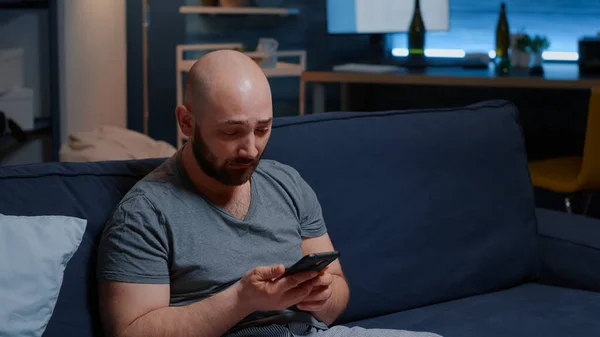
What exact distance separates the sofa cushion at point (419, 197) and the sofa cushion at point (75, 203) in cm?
38

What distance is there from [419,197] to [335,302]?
465 millimetres

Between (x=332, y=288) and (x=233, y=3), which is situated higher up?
(x=233, y=3)

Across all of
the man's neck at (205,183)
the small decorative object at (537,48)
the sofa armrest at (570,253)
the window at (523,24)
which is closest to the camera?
the man's neck at (205,183)

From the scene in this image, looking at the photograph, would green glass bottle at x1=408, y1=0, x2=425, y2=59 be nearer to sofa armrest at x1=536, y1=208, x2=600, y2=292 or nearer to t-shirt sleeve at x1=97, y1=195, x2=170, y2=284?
sofa armrest at x1=536, y1=208, x2=600, y2=292

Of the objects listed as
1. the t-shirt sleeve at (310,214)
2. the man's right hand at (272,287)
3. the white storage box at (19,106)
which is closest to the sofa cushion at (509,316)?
the t-shirt sleeve at (310,214)

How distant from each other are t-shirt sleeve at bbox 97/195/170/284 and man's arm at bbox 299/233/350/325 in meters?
0.34

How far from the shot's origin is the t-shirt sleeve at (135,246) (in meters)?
1.47

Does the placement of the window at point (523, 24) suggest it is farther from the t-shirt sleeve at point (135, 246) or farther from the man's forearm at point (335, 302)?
the t-shirt sleeve at point (135, 246)

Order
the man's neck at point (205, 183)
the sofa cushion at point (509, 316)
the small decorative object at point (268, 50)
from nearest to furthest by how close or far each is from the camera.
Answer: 1. the man's neck at point (205, 183)
2. the sofa cushion at point (509, 316)
3. the small decorative object at point (268, 50)

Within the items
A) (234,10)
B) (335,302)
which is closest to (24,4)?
→ (234,10)

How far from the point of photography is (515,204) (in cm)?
221

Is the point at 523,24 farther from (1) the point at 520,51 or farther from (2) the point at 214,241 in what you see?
(2) the point at 214,241

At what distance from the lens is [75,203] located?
1619 mm

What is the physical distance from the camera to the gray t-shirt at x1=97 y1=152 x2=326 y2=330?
1485mm
